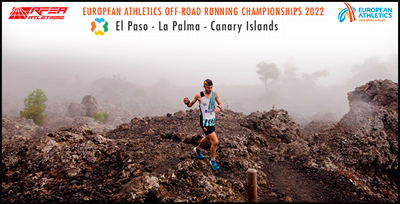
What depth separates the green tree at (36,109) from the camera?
3157cm

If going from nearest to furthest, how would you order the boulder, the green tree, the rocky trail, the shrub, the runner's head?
the rocky trail
the runner's head
the green tree
the shrub
the boulder

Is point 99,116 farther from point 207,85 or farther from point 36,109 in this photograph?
point 207,85

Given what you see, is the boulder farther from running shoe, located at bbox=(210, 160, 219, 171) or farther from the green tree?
running shoe, located at bbox=(210, 160, 219, 171)

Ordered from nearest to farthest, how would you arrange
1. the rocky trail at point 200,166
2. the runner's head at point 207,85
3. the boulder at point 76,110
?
the rocky trail at point 200,166 → the runner's head at point 207,85 → the boulder at point 76,110

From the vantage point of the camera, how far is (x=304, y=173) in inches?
292

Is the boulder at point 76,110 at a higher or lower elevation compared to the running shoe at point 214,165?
higher

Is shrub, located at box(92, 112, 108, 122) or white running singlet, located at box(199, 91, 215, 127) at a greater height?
white running singlet, located at box(199, 91, 215, 127)

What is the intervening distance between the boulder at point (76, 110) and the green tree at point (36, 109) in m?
7.35

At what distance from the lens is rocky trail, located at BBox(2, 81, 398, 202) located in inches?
209

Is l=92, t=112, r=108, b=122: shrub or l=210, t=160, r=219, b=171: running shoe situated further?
l=92, t=112, r=108, b=122: shrub

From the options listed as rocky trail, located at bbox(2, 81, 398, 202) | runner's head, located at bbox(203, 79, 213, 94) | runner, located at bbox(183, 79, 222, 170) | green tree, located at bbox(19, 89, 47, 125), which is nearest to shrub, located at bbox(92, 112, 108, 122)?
green tree, located at bbox(19, 89, 47, 125)

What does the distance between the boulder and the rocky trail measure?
40029 mm

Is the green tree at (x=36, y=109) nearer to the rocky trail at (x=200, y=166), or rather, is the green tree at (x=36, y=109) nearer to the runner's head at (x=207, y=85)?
the rocky trail at (x=200, y=166)

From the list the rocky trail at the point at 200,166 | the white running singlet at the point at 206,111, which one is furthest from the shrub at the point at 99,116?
the white running singlet at the point at 206,111
